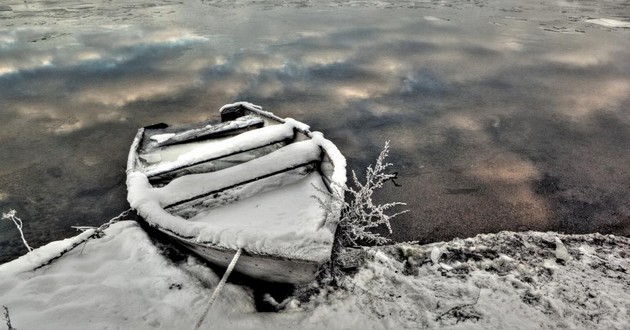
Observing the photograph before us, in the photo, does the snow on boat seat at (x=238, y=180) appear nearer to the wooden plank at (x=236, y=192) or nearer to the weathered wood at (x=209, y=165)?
the wooden plank at (x=236, y=192)

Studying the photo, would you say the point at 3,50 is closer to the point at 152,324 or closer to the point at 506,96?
the point at 152,324

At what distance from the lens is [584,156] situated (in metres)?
6.72

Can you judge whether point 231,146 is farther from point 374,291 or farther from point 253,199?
point 374,291

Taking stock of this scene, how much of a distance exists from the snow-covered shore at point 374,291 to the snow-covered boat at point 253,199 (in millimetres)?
469

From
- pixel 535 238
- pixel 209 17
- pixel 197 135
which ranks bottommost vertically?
pixel 535 238

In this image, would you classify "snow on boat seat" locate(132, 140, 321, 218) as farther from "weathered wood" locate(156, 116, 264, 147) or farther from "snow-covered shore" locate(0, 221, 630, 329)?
"weathered wood" locate(156, 116, 264, 147)

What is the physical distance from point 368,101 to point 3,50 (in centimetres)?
1264

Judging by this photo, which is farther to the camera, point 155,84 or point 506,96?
point 155,84

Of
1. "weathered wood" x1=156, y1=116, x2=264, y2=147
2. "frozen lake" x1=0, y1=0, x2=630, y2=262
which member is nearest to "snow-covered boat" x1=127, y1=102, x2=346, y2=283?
"weathered wood" x1=156, y1=116, x2=264, y2=147

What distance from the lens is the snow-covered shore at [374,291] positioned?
139 inches

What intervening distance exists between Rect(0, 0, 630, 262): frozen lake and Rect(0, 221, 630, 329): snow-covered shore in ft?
2.03

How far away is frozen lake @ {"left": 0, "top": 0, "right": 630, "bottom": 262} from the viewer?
18.1 feet

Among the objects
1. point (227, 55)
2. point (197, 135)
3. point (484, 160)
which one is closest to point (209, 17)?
point (227, 55)

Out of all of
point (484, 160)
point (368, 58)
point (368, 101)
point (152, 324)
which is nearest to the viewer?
point (152, 324)
